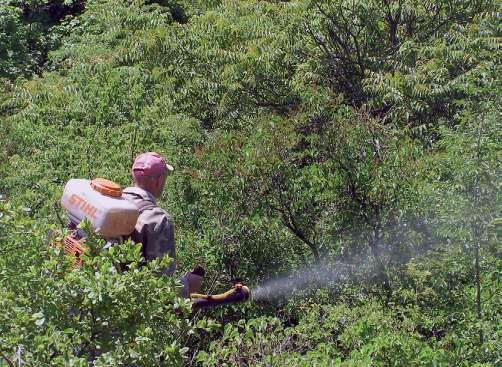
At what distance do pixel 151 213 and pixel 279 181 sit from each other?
7.92ft

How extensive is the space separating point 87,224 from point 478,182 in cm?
291

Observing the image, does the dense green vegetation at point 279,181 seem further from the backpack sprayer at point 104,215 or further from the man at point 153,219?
the man at point 153,219

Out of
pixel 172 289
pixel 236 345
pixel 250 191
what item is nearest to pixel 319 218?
pixel 250 191

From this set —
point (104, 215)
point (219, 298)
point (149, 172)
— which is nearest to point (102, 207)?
point (104, 215)

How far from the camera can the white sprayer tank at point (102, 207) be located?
4.65 metres

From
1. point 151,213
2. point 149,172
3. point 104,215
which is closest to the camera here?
point 104,215

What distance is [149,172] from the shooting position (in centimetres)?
509

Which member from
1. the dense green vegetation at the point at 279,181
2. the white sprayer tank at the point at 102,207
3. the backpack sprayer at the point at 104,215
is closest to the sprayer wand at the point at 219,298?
the backpack sprayer at the point at 104,215

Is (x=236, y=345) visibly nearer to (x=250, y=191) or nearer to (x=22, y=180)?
(x=250, y=191)

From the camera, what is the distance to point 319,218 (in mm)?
7340

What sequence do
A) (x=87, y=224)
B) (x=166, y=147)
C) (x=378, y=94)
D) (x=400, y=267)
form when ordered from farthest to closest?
(x=378, y=94) → (x=166, y=147) → (x=400, y=267) → (x=87, y=224)

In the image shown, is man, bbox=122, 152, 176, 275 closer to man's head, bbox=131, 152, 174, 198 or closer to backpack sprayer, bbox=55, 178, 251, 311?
man's head, bbox=131, 152, 174, 198

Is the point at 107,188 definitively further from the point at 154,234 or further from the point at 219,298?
the point at 219,298

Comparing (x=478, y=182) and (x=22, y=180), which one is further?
(x=22, y=180)
